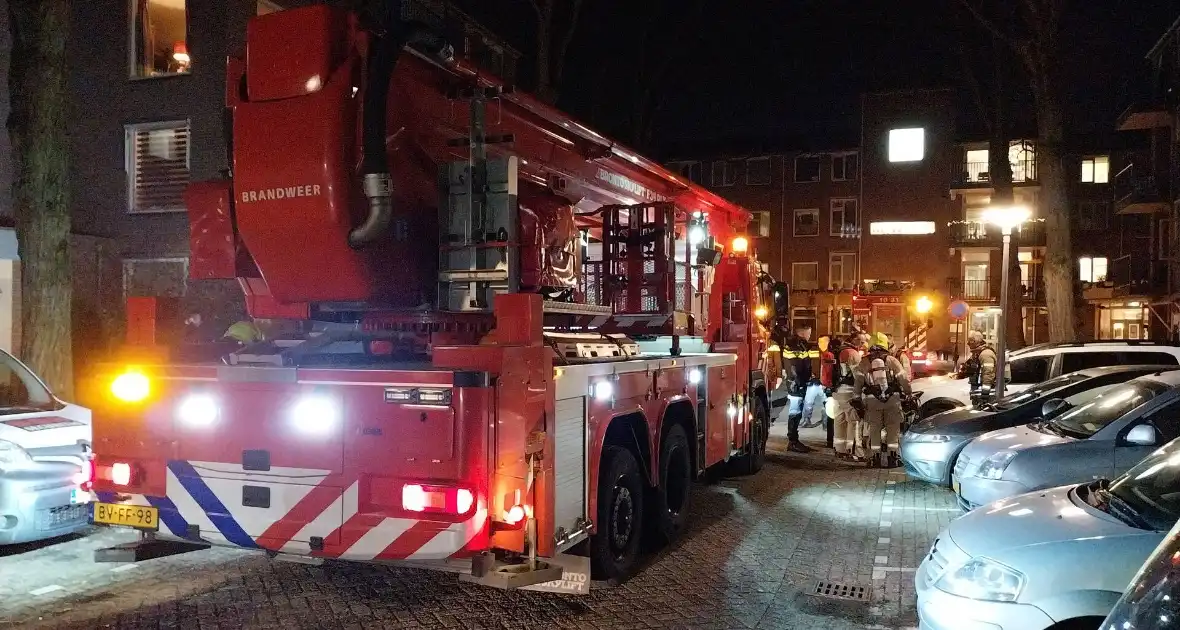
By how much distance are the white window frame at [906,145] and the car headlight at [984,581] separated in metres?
38.2

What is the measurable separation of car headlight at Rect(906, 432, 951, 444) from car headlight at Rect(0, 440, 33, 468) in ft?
27.6

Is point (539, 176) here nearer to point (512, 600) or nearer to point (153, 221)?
point (512, 600)

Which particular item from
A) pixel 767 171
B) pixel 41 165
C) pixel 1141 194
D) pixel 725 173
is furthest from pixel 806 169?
pixel 41 165

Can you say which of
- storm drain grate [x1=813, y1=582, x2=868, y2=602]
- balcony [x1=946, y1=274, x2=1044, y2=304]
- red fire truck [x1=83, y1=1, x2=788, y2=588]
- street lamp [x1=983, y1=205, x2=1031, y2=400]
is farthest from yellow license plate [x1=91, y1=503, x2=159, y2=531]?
balcony [x1=946, y1=274, x2=1044, y2=304]

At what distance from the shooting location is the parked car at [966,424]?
9.34m

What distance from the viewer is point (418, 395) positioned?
4.41 m

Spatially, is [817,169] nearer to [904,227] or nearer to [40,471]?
[904,227]

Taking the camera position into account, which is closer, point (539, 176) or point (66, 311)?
point (539, 176)

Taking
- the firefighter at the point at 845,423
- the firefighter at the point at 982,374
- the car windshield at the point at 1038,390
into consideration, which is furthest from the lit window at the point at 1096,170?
the car windshield at the point at 1038,390

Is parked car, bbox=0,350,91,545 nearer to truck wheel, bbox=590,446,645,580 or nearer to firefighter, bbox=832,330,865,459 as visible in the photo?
truck wheel, bbox=590,446,645,580

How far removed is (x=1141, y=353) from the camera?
432 inches

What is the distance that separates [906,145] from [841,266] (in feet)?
20.2

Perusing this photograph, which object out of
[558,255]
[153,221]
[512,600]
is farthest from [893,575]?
[153,221]

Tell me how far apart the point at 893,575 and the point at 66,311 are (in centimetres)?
850
